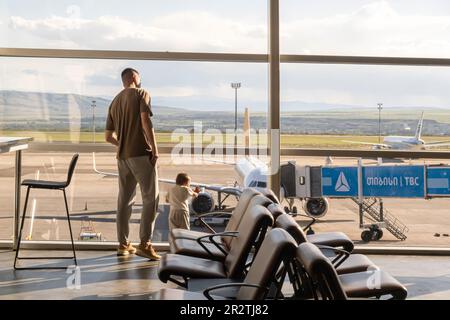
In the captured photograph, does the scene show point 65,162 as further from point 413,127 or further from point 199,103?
point 413,127

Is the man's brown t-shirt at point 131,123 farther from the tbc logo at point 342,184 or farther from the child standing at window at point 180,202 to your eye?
the tbc logo at point 342,184

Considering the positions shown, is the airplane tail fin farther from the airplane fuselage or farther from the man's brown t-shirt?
the man's brown t-shirt

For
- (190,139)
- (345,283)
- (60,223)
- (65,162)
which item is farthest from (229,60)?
(345,283)

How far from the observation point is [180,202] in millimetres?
6289

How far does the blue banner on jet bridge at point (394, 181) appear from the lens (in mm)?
6582

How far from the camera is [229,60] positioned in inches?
261

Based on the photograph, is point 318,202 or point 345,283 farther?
point 318,202

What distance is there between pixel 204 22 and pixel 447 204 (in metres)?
3.08

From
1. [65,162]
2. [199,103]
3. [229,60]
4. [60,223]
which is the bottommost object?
[60,223]

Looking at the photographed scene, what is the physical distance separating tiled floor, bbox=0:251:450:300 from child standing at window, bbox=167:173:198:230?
1.64 ft

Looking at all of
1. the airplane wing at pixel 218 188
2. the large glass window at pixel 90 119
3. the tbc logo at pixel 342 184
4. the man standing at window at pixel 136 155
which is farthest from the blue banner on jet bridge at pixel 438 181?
the man standing at window at pixel 136 155

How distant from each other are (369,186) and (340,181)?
302 mm

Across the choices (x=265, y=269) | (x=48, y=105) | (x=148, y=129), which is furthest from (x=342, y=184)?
(x=265, y=269)

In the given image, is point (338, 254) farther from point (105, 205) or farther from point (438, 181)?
point (105, 205)
